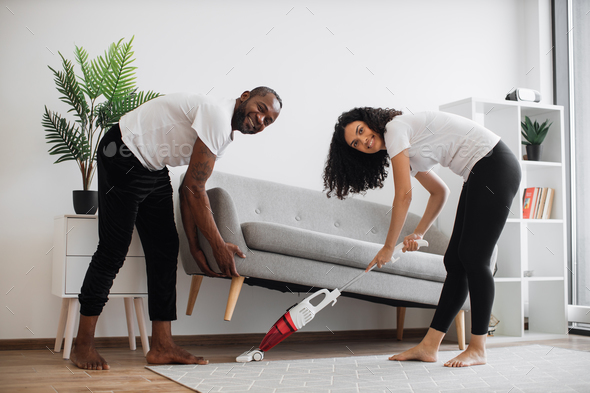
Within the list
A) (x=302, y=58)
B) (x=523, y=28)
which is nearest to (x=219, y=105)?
(x=302, y=58)

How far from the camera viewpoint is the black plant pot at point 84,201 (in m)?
2.27

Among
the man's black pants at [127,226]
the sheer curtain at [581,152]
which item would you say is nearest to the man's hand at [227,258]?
the man's black pants at [127,226]

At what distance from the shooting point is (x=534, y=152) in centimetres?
321

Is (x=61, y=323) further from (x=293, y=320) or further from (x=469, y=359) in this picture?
(x=469, y=359)

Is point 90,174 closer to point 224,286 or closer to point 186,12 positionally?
point 224,286

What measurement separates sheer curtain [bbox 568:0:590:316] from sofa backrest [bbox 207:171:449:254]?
1233 mm

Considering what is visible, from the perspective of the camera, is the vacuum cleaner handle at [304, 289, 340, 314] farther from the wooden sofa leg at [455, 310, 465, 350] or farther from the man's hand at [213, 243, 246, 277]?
the wooden sofa leg at [455, 310, 465, 350]

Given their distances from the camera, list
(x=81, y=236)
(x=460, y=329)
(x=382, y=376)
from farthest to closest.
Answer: (x=460, y=329), (x=81, y=236), (x=382, y=376)

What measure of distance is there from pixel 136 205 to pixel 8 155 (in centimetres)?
98

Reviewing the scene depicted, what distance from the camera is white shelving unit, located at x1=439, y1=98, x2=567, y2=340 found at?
9.75 feet

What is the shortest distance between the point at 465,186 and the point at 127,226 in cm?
130

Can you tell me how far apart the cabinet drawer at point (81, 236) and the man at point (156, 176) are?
290 millimetres

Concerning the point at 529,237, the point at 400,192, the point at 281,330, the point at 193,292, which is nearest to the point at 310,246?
the point at 281,330

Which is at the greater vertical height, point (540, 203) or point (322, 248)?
point (540, 203)
